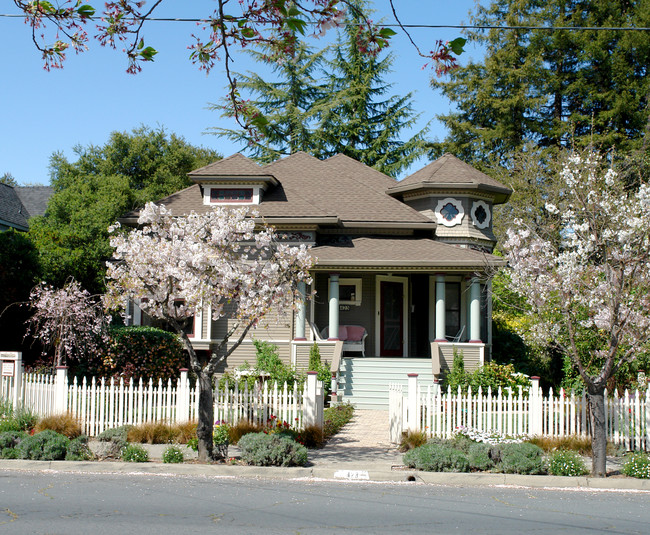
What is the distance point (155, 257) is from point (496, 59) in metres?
31.2

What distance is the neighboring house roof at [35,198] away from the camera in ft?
119

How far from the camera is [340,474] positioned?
10984mm

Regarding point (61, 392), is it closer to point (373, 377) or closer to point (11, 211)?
point (373, 377)

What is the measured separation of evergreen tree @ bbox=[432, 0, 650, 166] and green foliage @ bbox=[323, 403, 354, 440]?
2247cm

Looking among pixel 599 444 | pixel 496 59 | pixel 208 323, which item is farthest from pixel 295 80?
pixel 599 444

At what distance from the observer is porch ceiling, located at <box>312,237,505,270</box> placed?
1955 cm

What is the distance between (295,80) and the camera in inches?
1480

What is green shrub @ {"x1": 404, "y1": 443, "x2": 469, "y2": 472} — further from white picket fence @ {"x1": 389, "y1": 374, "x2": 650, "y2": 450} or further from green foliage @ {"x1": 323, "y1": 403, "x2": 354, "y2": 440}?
green foliage @ {"x1": 323, "y1": 403, "x2": 354, "y2": 440}

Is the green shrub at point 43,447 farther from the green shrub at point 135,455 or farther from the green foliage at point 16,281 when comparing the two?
the green foliage at point 16,281

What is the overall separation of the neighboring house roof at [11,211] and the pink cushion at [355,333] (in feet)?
55.6

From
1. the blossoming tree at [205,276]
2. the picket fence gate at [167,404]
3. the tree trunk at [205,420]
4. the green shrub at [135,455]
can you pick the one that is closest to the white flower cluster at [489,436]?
the picket fence gate at [167,404]

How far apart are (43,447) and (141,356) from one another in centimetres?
700

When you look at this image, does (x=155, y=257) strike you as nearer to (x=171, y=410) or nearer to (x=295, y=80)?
(x=171, y=410)

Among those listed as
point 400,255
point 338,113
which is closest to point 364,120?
point 338,113
